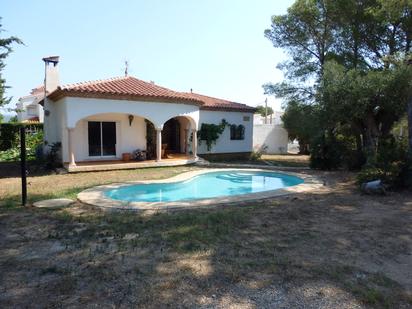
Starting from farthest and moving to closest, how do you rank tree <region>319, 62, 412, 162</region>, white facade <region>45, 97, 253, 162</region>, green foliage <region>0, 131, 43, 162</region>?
1. green foliage <region>0, 131, 43, 162</region>
2. white facade <region>45, 97, 253, 162</region>
3. tree <region>319, 62, 412, 162</region>

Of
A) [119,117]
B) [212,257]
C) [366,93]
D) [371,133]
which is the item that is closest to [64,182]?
[119,117]

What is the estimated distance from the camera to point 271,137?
105ft

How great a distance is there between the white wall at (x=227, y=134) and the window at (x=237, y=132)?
0.76ft

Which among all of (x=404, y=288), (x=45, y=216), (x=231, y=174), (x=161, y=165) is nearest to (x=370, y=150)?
(x=231, y=174)

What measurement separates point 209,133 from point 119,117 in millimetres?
5907

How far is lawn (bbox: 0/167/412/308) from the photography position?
14.1ft

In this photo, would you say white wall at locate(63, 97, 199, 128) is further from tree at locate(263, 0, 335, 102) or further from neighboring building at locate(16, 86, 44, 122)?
neighboring building at locate(16, 86, 44, 122)

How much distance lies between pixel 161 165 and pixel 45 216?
10.5 meters

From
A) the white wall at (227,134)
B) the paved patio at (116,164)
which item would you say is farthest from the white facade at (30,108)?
the paved patio at (116,164)

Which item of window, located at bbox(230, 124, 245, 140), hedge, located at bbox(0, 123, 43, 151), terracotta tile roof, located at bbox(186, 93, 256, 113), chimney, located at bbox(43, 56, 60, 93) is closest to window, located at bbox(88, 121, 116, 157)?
chimney, located at bbox(43, 56, 60, 93)

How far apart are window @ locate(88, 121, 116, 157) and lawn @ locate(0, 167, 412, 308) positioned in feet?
32.4

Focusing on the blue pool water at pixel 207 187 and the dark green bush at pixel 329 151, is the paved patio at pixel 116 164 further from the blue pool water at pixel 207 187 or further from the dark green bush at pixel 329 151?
the dark green bush at pixel 329 151

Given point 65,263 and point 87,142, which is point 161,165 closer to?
point 87,142

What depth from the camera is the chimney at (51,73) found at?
1902 cm
